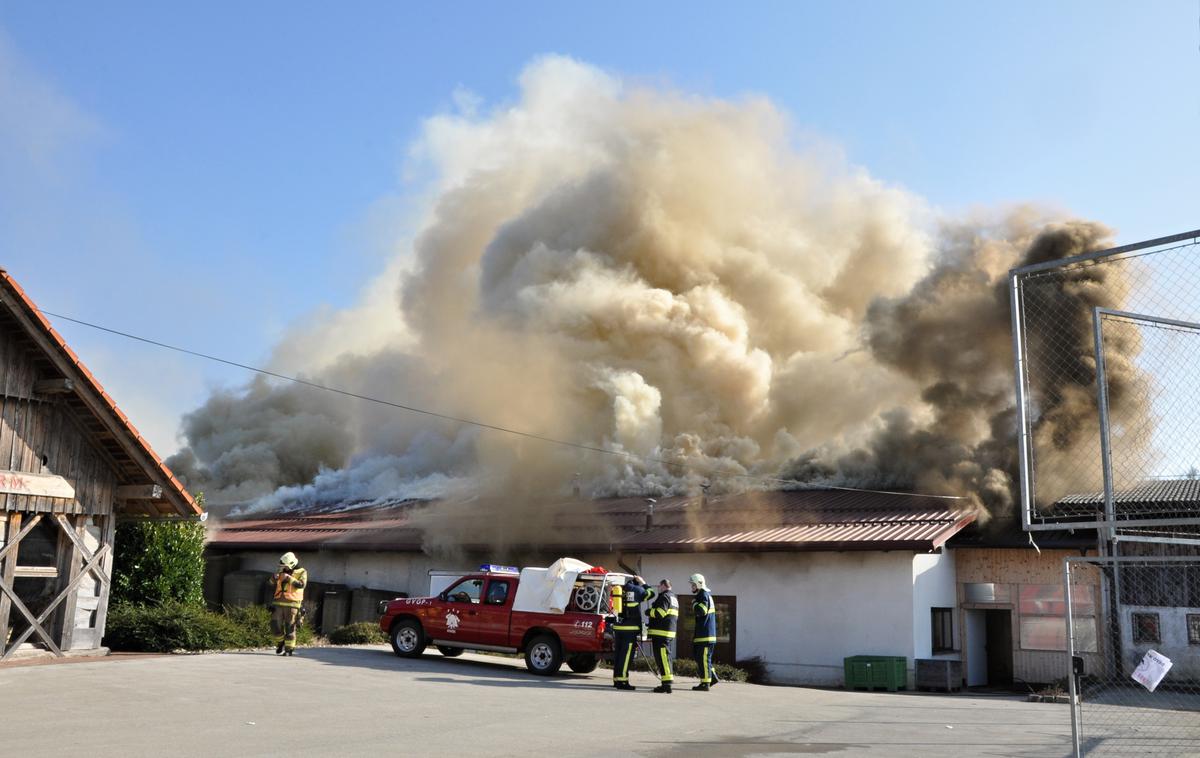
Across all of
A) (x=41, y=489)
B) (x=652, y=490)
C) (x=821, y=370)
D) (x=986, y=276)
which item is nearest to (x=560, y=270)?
(x=821, y=370)

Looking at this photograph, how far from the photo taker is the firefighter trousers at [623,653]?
52.8 feet

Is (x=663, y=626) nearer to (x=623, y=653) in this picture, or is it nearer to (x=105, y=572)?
(x=623, y=653)

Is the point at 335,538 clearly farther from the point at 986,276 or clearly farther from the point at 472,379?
the point at 986,276

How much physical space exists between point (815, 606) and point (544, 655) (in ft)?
24.2

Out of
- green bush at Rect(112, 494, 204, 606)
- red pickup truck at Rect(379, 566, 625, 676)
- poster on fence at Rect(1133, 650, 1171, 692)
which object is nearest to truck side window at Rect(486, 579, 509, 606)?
red pickup truck at Rect(379, 566, 625, 676)

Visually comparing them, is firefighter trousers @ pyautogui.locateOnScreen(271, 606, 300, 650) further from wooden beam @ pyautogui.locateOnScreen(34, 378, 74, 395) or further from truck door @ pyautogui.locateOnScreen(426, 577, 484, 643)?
wooden beam @ pyautogui.locateOnScreen(34, 378, 74, 395)

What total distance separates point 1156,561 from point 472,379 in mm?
37398

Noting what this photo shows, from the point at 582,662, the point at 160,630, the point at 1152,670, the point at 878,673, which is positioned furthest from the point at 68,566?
the point at 1152,670

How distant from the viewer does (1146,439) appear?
1335 cm

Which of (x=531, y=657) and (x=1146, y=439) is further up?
(x=1146, y=439)

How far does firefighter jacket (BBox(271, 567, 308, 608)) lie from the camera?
17.6 metres

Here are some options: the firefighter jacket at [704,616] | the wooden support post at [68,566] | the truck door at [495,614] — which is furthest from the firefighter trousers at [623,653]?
the wooden support post at [68,566]

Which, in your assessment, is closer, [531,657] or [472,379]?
[531,657]

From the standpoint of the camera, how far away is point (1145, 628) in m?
20.5
